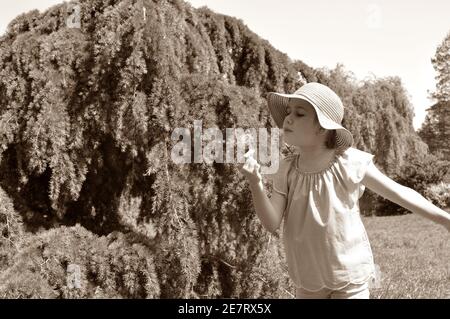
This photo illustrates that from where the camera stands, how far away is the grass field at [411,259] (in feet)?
14.9

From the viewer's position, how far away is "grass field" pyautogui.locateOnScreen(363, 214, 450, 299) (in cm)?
453

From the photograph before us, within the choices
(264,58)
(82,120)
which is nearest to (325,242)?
(82,120)

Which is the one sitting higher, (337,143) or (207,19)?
(207,19)

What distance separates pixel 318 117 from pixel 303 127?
0.07 metres

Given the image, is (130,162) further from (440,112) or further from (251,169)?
(440,112)

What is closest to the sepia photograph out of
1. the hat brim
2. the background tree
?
the hat brim

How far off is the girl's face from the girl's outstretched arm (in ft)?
0.71

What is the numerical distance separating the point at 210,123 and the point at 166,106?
0.82 feet

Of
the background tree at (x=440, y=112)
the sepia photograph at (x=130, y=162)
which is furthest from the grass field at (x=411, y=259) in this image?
the background tree at (x=440, y=112)

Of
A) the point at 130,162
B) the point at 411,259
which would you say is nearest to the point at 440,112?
the point at 411,259

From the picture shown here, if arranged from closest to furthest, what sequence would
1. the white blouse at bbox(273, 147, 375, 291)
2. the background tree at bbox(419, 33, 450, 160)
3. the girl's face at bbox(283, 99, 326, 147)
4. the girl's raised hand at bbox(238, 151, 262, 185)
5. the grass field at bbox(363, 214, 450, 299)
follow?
the girl's raised hand at bbox(238, 151, 262, 185) < the white blouse at bbox(273, 147, 375, 291) < the girl's face at bbox(283, 99, 326, 147) < the grass field at bbox(363, 214, 450, 299) < the background tree at bbox(419, 33, 450, 160)

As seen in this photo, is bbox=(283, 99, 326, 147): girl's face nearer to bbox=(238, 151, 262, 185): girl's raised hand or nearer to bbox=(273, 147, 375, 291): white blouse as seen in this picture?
bbox=(273, 147, 375, 291): white blouse
